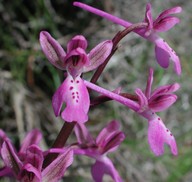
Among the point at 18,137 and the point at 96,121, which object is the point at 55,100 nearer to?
the point at 18,137

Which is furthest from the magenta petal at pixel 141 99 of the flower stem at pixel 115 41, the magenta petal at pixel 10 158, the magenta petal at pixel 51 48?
the magenta petal at pixel 10 158

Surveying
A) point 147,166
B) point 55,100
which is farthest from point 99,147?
point 147,166

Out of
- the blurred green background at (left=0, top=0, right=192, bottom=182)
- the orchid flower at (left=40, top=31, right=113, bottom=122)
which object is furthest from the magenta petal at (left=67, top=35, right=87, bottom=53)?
the blurred green background at (left=0, top=0, right=192, bottom=182)

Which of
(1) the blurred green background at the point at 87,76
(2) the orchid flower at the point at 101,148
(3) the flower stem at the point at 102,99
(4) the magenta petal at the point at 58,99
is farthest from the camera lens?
(1) the blurred green background at the point at 87,76

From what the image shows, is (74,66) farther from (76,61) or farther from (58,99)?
(58,99)

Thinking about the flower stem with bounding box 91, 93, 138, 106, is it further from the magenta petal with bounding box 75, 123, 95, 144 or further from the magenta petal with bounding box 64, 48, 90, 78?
the magenta petal with bounding box 75, 123, 95, 144

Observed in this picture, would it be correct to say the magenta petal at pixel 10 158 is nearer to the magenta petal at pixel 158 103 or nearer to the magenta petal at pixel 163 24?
the magenta petal at pixel 158 103
